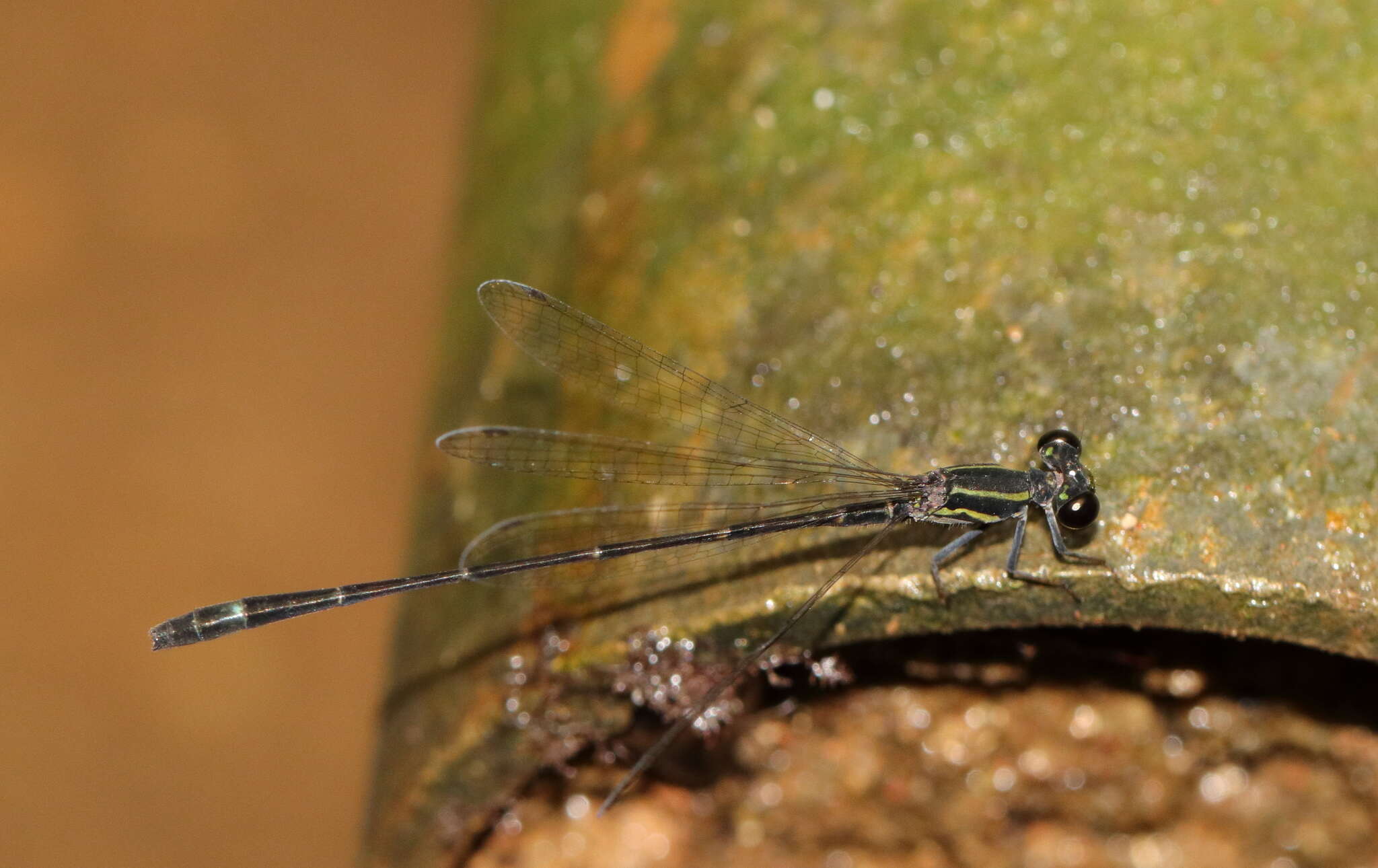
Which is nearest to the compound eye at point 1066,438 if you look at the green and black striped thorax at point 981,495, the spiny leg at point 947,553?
the green and black striped thorax at point 981,495

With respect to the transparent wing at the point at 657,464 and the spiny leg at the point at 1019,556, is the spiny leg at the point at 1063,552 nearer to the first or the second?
the spiny leg at the point at 1019,556

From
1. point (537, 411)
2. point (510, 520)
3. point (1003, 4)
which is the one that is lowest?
point (510, 520)

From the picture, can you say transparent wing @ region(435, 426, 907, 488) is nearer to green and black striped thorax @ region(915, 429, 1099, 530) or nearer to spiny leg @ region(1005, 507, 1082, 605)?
green and black striped thorax @ region(915, 429, 1099, 530)

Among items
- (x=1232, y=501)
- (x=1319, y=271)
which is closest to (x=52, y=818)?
(x=1232, y=501)

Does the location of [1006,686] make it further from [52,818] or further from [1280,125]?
[52,818]

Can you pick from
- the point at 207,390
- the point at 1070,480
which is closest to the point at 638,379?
the point at 1070,480

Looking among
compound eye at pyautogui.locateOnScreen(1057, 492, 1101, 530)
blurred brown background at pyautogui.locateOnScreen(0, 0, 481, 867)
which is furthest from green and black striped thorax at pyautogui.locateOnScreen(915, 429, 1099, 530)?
blurred brown background at pyautogui.locateOnScreen(0, 0, 481, 867)

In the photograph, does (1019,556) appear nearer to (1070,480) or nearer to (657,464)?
(1070,480)
